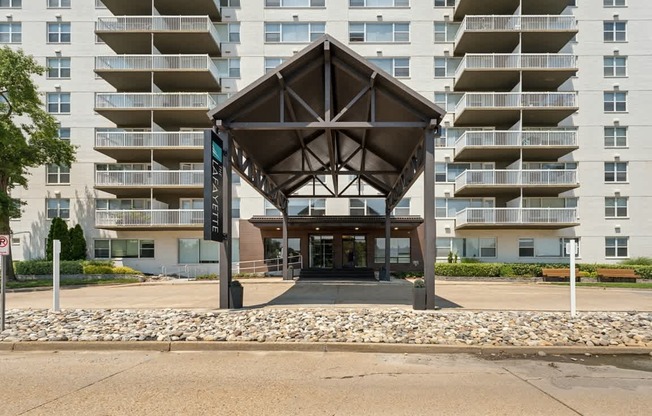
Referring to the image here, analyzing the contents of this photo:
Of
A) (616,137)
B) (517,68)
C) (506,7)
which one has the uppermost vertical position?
(506,7)

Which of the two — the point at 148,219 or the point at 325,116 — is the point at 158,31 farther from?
the point at 325,116

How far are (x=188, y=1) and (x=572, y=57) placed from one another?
86.4 ft

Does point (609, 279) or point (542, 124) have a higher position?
point (542, 124)

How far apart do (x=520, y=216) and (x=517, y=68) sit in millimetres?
9903

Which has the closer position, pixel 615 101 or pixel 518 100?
pixel 518 100

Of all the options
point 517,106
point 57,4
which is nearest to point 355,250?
point 517,106

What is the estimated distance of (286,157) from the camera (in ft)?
61.7

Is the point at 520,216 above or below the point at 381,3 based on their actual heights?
below

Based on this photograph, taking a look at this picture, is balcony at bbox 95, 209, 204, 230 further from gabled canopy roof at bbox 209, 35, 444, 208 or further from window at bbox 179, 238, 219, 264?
gabled canopy roof at bbox 209, 35, 444, 208

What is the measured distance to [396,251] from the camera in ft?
96.9

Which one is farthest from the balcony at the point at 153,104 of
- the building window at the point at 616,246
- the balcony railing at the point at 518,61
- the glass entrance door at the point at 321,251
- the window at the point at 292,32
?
the building window at the point at 616,246

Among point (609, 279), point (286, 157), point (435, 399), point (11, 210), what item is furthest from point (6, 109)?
point (609, 279)

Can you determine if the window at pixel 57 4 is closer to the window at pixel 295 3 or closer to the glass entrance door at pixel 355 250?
the window at pixel 295 3

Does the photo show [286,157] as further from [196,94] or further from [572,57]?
[572,57]
